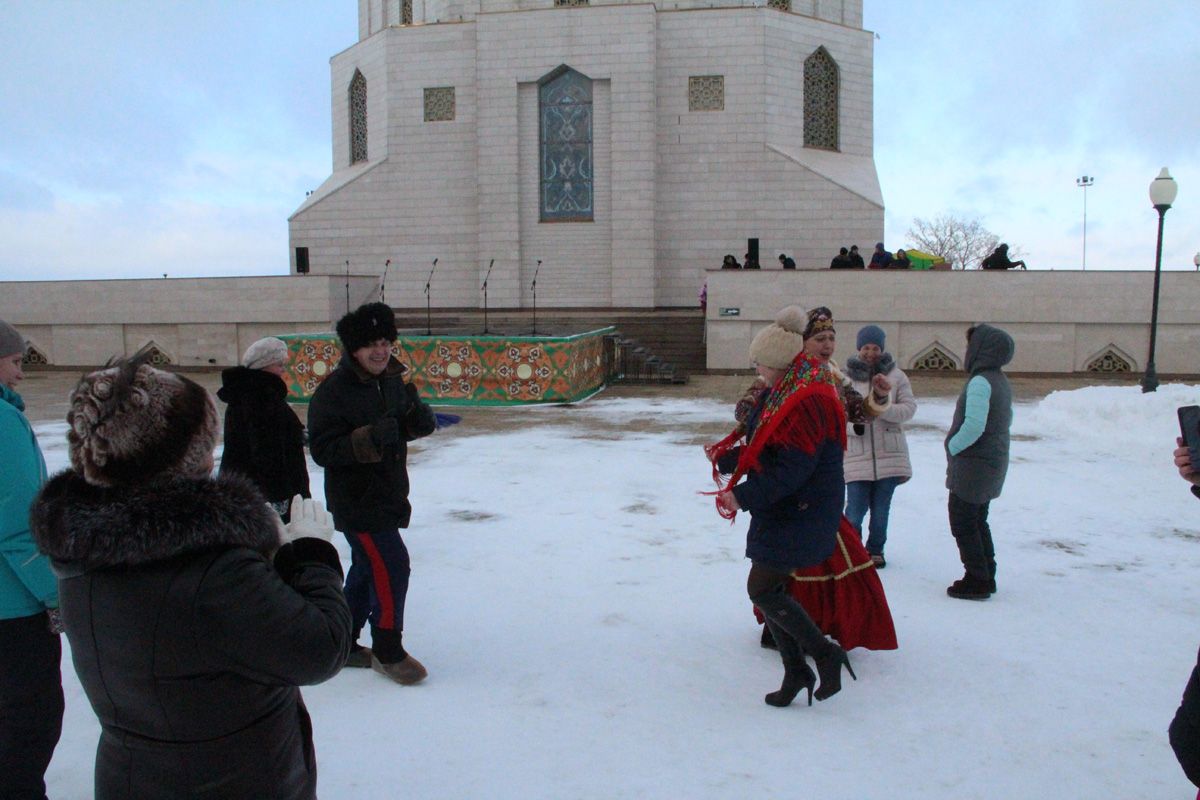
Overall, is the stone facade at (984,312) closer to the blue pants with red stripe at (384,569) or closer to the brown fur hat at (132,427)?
the blue pants with red stripe at (384,569)

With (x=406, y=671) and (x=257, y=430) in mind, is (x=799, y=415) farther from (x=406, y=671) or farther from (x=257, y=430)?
(x=257, y=430)

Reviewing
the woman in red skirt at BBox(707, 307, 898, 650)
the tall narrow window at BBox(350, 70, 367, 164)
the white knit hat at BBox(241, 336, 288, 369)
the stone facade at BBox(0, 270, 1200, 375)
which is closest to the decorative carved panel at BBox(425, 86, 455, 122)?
the tall narrow window at BBox(350, 70, 367, 164)

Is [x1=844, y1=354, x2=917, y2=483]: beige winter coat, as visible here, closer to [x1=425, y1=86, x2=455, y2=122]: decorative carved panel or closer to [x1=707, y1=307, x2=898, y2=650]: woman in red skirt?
[x1=707, y1=307, x2=898, y2=650]: woman in red skirt

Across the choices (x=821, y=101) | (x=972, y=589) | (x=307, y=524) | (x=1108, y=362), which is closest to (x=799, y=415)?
(x=307, y=524)

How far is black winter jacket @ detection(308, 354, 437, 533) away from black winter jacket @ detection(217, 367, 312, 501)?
381 mm

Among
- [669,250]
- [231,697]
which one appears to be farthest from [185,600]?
[669,250]

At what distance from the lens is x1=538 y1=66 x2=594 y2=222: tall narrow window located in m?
23.0

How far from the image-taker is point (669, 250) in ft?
77.1

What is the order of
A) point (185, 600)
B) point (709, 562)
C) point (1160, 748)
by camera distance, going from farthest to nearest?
point (709, 562) < point (1160, 748) < point (185, 600)

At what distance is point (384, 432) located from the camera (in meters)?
3.72

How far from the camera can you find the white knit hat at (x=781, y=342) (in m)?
3.53

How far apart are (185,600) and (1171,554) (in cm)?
584

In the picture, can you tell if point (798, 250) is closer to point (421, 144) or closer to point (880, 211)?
point (880, 211)

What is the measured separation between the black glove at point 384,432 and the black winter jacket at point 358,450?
1cm
